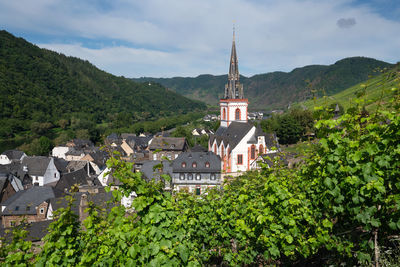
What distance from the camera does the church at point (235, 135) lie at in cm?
4203

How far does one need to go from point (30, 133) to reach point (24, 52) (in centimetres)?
10164

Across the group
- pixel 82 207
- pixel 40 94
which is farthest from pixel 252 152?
pixel 40 94

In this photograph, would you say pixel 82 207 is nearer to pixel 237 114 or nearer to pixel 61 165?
pixel 237 114

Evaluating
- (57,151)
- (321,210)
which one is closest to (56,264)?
(321,210)

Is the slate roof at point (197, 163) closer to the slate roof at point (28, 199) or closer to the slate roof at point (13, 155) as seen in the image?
the slate roof at point (28, 199)

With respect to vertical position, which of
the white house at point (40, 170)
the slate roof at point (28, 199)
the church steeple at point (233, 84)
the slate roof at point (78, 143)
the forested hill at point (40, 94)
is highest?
the forested hill at point (40, 94)

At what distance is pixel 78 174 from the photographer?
44094 millimetres

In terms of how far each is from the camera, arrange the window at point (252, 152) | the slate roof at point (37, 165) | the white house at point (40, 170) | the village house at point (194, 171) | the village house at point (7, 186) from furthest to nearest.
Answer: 1. the slate roof at point (37, 165)
2. the white house at point (40, 170)
3. the window at point (252, 152)
4. the village house at point (194, 171)
5. the village house at point (7, 186)

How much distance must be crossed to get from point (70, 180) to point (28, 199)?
11045 mm

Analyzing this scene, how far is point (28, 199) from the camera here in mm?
30812

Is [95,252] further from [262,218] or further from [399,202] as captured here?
[399,202]

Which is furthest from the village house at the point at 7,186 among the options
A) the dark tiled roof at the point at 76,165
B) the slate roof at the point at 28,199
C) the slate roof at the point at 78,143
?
the slate roof at the point at 78,143

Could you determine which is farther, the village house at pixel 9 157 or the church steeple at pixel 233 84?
the village house at pixel 9 157

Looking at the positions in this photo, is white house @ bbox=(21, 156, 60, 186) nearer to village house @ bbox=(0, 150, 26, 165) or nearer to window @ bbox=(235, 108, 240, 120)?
village house @ bbox=(0, 150, 26, 165)
